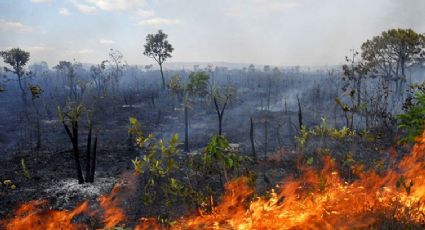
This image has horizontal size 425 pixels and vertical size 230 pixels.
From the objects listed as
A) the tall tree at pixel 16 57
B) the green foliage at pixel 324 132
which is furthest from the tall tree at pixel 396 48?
the tall tree at pixel 16 57

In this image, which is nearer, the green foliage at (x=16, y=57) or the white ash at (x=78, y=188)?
the white ash at (x=78, y=188)

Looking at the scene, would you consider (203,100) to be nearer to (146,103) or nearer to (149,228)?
(146,103)

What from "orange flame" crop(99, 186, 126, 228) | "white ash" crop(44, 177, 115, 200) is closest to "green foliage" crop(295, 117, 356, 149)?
"orange flame" crop(99, 186, 126, 228)

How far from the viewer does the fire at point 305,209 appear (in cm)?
891

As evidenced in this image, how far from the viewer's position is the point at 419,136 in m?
11.9

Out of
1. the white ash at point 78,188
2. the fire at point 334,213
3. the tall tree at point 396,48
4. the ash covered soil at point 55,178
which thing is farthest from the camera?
the tall tree at point 396,48

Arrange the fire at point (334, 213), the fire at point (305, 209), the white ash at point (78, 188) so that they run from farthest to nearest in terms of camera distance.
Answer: the white ash at point (78, 188) → the fire at point (305, 209) → the fire at point (334, 213)

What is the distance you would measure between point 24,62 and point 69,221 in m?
43.6

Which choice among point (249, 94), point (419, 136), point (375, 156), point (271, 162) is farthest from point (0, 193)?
point (249, 94)

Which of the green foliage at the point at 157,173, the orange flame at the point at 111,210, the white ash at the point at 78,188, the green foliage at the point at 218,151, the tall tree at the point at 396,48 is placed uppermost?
the tall tree at the point at 396,48

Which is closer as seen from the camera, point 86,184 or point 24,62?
point 86,184

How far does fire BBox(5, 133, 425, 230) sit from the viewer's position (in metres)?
8.91

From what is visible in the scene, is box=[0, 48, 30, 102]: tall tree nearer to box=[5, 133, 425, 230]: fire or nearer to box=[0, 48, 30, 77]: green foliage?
box=[0, 48, 30, 77]: green foliage

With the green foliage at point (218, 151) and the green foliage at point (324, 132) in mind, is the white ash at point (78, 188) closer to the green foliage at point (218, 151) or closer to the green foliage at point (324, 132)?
the green foliage at point (218, 151)
